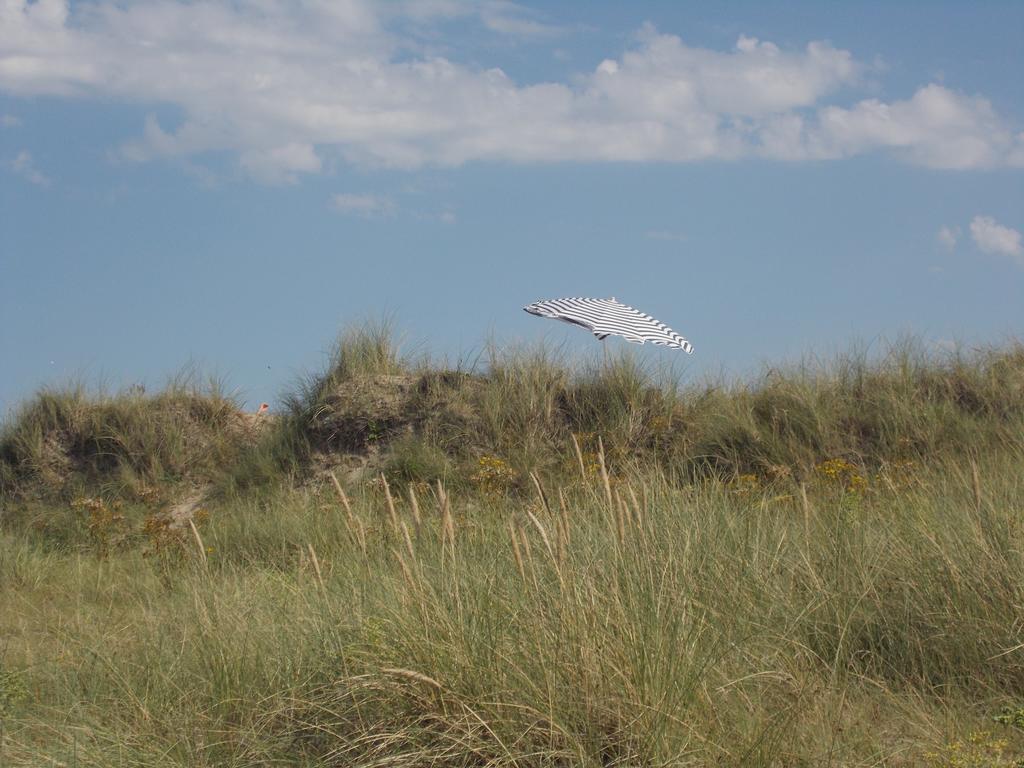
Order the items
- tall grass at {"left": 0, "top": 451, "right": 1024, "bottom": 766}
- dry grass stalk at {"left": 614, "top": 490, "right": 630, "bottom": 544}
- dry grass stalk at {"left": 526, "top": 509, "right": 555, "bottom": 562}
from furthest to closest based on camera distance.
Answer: dry grass stalk at {"left": 614, "top": 490, "right": 630, "bottom": 544}, tall grass at {"left": 0, "top": 451, "right": 1024, "bottom": 766}, dry grass stalk at {"left": 526, "top": 509, "right": 555, "bottom": 562}

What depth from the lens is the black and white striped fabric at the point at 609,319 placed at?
44.2 feet

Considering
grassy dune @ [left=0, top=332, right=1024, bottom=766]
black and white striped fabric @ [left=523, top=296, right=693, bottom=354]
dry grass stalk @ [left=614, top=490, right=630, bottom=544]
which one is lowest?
grassy dune @ [left=0, top=332, right=1024, bottom=766]

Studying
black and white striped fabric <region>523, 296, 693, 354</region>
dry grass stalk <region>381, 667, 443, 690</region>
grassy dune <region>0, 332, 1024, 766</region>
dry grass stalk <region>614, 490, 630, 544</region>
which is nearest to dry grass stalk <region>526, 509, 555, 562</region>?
grassy dune <region>0, 332, 1024, 766</region>

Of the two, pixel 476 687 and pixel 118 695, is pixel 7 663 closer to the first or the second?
pixel 118 695

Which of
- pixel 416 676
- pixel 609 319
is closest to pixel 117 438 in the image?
pixel 609 319

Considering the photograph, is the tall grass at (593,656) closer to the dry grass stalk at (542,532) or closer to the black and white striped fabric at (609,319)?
the dry grass stalk at (542,532)

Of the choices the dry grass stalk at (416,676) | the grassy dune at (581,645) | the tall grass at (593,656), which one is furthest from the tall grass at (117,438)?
the dry grass stalk at (416,676)

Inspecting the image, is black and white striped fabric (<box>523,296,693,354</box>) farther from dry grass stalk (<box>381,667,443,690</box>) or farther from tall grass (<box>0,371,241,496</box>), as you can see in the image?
dry grass stalk (<box>381,667,443,690</box>)

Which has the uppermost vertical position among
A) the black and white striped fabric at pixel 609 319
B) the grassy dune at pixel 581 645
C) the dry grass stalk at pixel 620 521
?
the black and white striped fabric at pixel 609 319

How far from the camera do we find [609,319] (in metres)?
14.1

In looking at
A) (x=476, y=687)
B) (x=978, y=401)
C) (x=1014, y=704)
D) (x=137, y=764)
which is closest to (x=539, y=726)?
(x=476, y=687)

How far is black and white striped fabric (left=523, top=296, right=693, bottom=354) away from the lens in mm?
13469

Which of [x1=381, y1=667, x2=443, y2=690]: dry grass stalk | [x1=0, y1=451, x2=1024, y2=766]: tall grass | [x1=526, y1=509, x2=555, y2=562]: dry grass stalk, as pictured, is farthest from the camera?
[x1=0, y1=451, x2=1024, y2=766]: tall grass

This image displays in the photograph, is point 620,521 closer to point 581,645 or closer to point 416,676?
point 581,645
